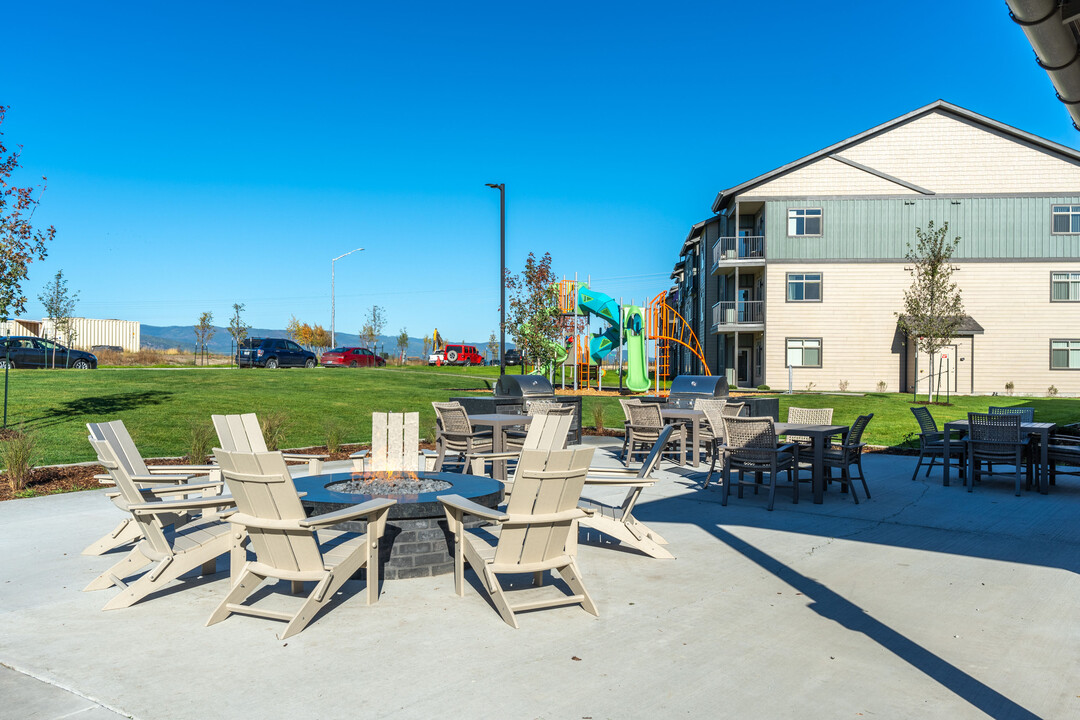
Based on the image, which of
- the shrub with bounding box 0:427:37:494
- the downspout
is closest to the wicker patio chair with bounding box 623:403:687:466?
the downspout

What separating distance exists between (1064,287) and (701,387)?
85.2 ft

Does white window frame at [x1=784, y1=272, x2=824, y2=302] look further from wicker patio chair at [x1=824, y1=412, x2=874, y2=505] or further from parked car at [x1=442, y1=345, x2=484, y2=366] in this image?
parked car at [x1=442, y1=345, x2=484, y2=366]

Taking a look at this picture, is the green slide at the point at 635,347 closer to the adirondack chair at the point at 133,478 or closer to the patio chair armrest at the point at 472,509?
the adirondack chair at the point at 133,478

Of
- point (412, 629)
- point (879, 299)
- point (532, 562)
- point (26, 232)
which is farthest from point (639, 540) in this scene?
point (879, 299)

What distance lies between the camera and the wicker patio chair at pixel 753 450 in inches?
351

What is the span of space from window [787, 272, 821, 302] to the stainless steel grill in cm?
2061

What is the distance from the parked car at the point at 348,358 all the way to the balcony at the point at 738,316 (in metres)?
19.7

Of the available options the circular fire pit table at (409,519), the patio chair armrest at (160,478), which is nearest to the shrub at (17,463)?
the patio chair armrest at (160,478)

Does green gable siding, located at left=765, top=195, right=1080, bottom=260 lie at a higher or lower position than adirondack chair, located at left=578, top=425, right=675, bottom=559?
higher

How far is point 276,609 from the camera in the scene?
16.3 feet

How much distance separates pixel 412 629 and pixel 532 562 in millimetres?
863

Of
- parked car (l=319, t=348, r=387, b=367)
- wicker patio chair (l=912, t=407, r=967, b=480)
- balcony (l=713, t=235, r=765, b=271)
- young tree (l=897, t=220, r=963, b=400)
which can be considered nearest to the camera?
wicker patio chair (l=912, t=407, r=967, b=480)

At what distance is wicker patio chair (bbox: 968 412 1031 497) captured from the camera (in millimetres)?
10023

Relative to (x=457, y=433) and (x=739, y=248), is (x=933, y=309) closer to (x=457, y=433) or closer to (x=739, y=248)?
(x=739, y=248)
